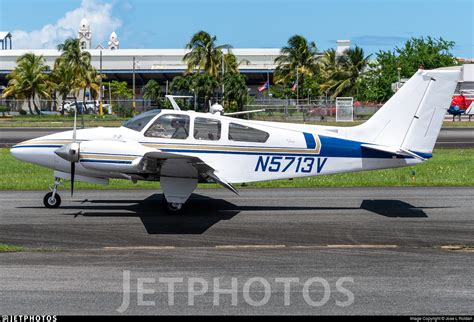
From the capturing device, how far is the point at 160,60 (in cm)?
10831

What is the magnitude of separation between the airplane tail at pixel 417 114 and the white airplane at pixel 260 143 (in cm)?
2

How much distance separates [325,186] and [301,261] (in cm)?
980

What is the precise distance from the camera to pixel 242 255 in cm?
1159

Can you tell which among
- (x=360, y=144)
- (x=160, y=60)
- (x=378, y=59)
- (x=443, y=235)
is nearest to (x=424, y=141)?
(x=360, y=144)

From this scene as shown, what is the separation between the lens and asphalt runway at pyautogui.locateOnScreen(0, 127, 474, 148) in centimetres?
3664

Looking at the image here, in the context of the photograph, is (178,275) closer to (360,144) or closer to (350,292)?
(350,292)

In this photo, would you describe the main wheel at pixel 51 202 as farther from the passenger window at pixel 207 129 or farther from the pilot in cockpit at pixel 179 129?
the passenger window at pixel 207 129

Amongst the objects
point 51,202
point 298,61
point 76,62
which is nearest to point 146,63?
point 76,62

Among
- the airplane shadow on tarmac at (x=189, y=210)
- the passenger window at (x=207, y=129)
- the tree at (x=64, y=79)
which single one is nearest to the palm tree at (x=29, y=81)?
the tree at (x=64, y=79)

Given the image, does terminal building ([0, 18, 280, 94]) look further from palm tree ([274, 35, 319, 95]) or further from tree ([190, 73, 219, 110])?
tree ([190, 73, 219, 110])

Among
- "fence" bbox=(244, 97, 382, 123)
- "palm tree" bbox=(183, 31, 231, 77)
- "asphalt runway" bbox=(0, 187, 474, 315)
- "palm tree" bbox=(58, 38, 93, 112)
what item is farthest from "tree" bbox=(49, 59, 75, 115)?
"asphalt runway" bbox=(0, 187, 474, 315)

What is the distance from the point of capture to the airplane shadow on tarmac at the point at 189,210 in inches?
567

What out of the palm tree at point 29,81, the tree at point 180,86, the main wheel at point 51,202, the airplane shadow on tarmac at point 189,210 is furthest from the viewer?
the palm tree at point 29,81

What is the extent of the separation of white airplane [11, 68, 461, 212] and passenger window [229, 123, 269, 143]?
→ 22 mm
